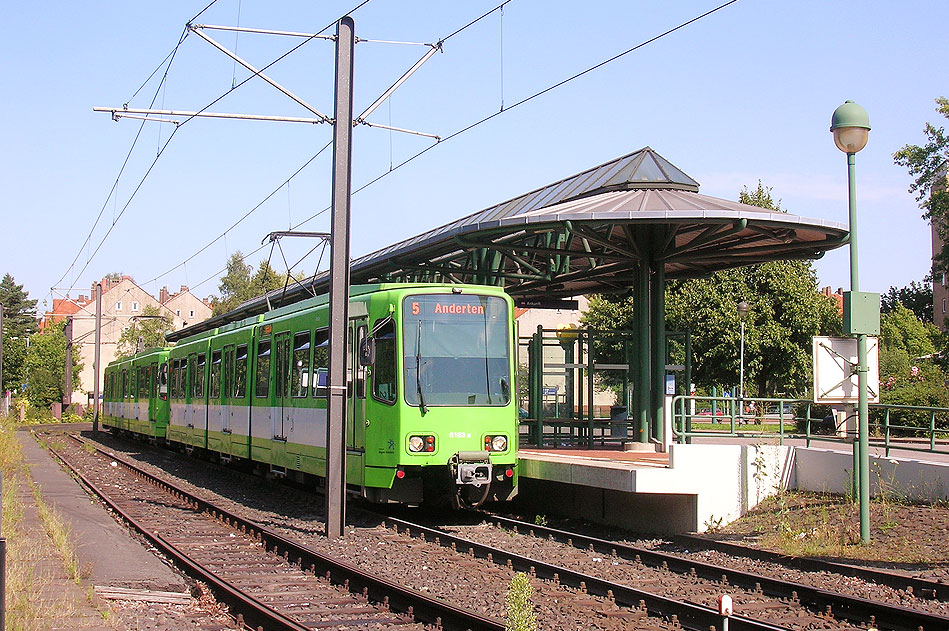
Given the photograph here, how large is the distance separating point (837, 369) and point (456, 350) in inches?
195

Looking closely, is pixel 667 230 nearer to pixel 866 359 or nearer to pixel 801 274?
pixel 866 359

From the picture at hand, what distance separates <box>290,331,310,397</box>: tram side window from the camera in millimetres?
16812

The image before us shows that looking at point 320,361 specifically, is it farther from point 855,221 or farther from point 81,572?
point 855,221

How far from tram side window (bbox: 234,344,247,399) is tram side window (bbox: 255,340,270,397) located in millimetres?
1119

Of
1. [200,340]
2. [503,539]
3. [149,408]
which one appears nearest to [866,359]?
[503,539]

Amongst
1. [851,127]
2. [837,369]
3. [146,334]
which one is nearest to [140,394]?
[837,369]

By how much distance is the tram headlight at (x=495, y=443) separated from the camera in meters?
14.5

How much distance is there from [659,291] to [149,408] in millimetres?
22076

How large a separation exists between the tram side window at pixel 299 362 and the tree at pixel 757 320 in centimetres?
3020

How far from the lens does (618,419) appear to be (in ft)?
69.3

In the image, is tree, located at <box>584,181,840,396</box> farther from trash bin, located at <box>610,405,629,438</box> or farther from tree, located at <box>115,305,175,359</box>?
tree, located at <box>115,305,175,359</box>

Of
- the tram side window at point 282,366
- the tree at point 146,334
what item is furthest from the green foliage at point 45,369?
the tram side window at point 282,366

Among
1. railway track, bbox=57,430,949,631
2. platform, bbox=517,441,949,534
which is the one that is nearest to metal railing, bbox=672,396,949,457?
platform, bbox=517,441,949,534

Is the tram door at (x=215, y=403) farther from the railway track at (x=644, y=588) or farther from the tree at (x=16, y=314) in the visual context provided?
the tree at (x=16, y=314)
